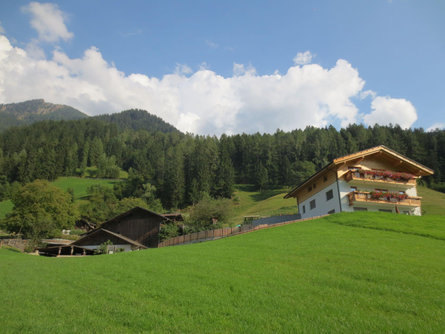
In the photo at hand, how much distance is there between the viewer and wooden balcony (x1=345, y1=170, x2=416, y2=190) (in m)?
34.3

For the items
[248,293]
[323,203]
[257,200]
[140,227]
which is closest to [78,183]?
[257,200]

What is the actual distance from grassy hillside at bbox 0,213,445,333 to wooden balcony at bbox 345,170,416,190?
58.3 ft

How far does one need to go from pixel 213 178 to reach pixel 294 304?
102m

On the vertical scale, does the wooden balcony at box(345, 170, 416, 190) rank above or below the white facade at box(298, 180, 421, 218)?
above

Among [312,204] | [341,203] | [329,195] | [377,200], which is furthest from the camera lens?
[312,204]

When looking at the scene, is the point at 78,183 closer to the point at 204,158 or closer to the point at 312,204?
the point at 204,158

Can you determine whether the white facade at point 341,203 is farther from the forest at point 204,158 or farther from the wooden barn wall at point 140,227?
the forest at point 204,158

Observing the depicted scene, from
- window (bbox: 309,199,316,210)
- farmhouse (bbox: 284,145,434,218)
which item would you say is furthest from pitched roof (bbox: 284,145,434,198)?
window (bbox: 309,199,316,210)

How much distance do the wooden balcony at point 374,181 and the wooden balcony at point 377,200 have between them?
5.15 feet

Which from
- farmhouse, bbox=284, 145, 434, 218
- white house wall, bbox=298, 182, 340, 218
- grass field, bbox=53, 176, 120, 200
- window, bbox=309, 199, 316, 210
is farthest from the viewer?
grass field, bbox=53, 176, 120, 200

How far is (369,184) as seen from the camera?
35750 mm

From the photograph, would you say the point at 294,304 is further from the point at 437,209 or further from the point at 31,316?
the point at 437,209

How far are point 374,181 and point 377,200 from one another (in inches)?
90.5

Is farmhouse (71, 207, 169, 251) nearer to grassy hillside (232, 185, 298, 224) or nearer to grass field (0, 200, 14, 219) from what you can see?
grassy hillside (232, 185, 298, 224)
